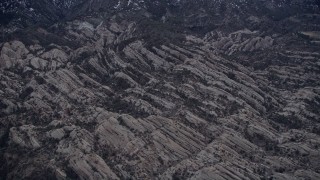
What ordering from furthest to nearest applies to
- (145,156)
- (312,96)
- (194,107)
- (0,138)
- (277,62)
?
(277,62) < (312,96) < (194,107) < (0,138) < (145,156)

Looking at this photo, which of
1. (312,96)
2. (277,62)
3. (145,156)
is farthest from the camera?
(277,62)

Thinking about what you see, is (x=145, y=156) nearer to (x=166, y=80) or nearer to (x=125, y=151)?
(x=125, y=151)

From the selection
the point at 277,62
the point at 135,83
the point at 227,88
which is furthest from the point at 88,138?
the point at 277,62

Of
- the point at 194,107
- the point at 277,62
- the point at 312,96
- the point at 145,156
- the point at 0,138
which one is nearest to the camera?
the point at 145,156

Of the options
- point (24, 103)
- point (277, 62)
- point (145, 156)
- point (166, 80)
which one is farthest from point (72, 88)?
point (277, 62)

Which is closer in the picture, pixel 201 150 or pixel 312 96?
pixel 201 150

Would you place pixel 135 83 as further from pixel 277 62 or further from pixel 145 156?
pixel 277 62

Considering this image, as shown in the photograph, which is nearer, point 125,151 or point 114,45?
point 125,151
